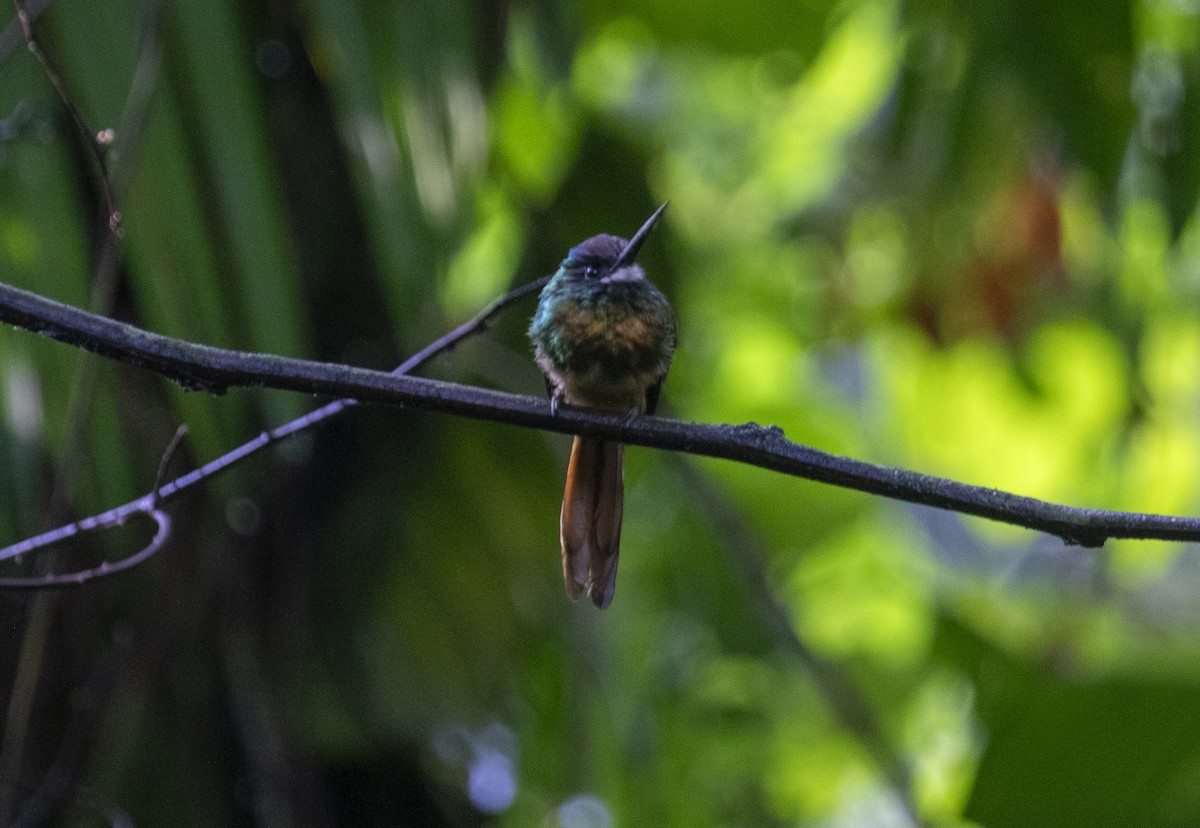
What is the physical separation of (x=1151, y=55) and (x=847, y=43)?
206cm

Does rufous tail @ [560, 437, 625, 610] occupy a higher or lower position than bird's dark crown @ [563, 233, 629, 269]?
lower

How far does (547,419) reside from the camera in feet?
4.10

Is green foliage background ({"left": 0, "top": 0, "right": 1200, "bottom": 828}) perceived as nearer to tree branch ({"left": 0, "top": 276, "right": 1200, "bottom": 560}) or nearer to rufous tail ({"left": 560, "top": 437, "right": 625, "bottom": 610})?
rufous tail ({"left": 560, "top": 437, "right": 625, "bottom": 610})

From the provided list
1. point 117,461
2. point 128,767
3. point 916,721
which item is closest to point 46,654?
point 128,767

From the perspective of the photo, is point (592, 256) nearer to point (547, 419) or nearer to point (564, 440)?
point (564, 440)

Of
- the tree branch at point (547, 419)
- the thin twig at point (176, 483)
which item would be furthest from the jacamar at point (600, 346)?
the tree branch at point (547, 419)

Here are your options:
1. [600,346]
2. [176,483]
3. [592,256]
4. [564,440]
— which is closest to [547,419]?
[176,483]

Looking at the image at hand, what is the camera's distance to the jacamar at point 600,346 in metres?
2.03

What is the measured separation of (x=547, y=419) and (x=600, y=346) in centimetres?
87

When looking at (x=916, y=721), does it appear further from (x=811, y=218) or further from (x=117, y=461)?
(x=117, y=461)

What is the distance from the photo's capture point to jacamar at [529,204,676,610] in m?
2.03

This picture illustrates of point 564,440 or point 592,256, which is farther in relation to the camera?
point 564,440

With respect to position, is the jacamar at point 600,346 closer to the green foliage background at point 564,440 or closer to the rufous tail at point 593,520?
the rufous tail at point 593,520

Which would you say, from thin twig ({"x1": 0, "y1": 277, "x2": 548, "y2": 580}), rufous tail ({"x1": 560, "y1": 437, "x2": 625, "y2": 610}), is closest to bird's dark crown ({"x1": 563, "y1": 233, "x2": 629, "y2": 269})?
rufous tail ({"x1": 560, "y1": 437, "x2": 625, "y2": 610})
